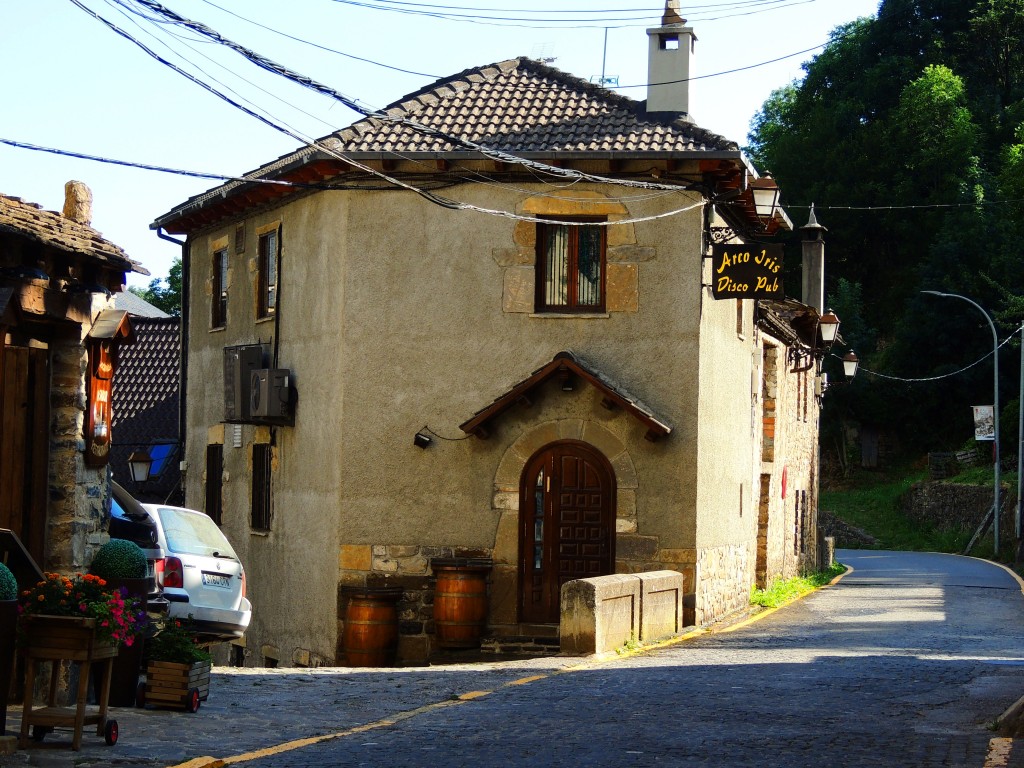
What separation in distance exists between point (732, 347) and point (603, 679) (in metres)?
9.33

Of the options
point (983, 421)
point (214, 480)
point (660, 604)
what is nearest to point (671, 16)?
point (660, 604)

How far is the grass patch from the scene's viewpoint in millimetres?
23142

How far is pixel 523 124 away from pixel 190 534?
7.73m

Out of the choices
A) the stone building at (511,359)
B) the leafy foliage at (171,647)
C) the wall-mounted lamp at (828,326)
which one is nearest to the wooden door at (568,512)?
the stone building at (511,359)

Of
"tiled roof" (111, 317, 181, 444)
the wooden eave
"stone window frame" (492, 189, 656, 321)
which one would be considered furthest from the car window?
"tiled roof" (111, 317, 181, 444)

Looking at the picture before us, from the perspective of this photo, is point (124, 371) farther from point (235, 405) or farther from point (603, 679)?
point (603, 679)

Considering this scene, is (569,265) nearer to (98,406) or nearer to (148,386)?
(98,406)

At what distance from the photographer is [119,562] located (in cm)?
1069

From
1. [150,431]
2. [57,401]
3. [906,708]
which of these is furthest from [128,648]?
[150,431]

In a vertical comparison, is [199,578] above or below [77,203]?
below

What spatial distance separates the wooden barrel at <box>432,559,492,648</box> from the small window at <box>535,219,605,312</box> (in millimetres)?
3512

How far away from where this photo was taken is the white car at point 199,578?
1373 cm

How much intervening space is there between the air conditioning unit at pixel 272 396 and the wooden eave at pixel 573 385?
9.14 feet

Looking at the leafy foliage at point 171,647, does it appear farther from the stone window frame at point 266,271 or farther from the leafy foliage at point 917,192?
the leafy foliage at point 917,192
